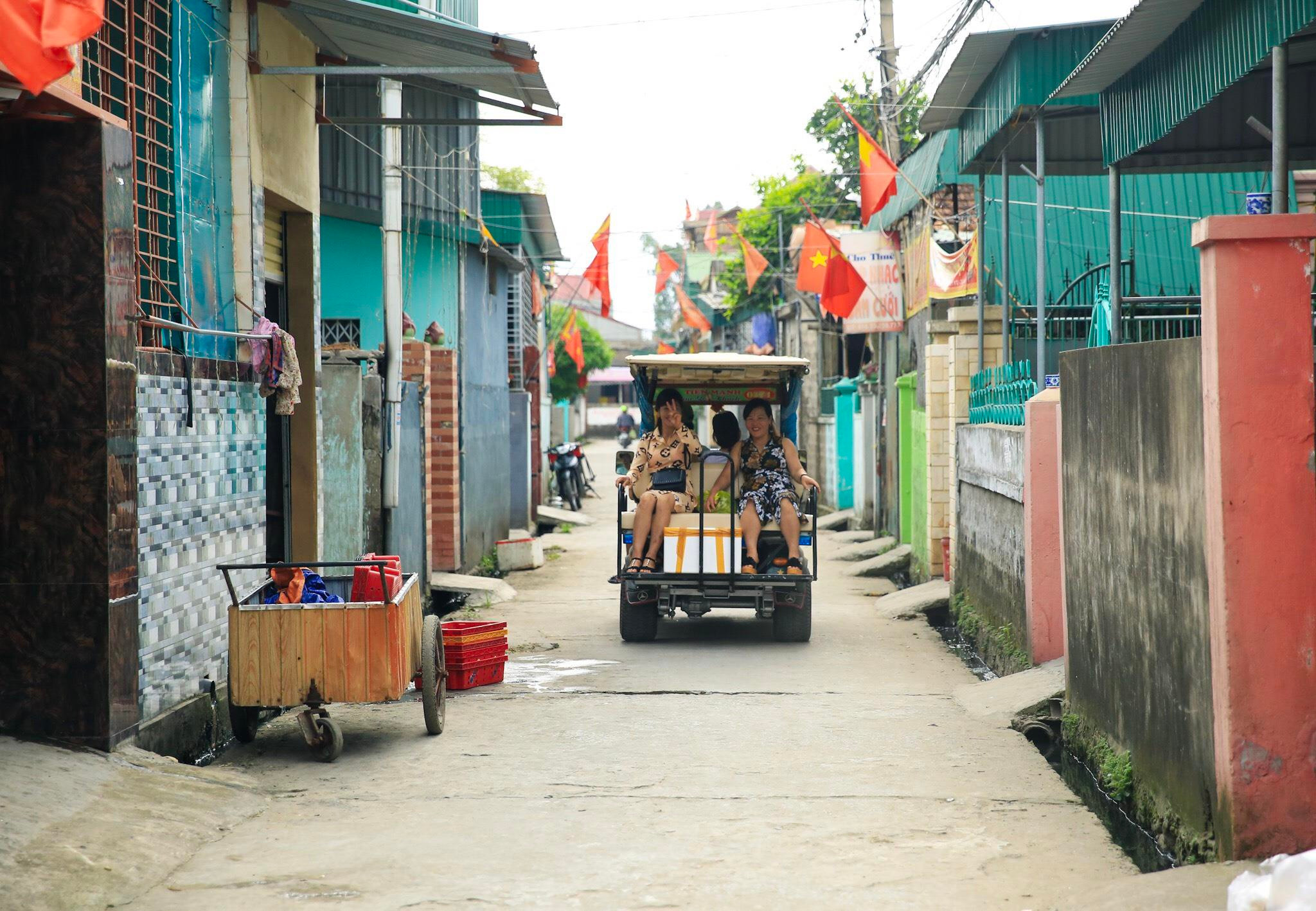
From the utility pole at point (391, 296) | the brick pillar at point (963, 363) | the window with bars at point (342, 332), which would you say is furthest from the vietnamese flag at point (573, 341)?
the utility pole at point (391, 296)

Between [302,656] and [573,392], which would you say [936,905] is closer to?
[302,656]

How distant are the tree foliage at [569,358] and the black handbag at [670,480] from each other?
28.9 m

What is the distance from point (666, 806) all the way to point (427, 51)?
→ 532 cm

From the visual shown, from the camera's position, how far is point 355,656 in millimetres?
6672

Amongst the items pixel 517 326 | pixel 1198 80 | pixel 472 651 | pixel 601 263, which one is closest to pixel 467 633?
pixel 472 651

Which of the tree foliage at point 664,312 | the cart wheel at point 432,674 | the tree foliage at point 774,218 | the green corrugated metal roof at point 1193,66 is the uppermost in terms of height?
the tree foliage at point 664,312

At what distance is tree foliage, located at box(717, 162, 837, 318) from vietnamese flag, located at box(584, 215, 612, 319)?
5.52 m

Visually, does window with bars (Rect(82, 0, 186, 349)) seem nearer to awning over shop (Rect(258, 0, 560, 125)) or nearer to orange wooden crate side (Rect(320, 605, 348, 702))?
awning over shop (Rect(258, 0, 560, 125))

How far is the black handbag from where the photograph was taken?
38.2ft

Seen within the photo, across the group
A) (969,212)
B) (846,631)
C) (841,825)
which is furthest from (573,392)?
(841,825)

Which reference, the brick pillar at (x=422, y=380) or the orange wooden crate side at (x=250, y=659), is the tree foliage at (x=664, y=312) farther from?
the orange wooden crate side at (x=250, y=659)

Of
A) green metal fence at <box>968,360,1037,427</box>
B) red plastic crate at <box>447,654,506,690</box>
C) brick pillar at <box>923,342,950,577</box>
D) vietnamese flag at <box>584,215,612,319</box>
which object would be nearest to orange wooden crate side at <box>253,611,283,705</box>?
red plastic crate at <box>447,654,506,690</box>

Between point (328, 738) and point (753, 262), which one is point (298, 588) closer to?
point (328, 738)

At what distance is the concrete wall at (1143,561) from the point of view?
5250 mm
